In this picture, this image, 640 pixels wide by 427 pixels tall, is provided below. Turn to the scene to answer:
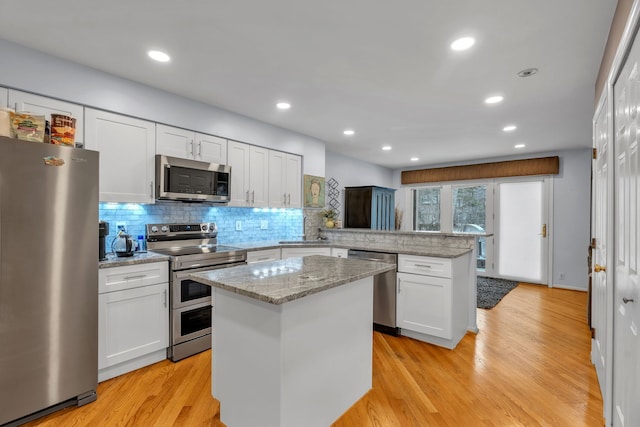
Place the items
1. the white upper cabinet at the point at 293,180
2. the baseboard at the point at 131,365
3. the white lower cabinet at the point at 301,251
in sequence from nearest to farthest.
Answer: the baseboard at the point at 131,365
the white lower cabinet at the point at 301,251
the white upper cabinet at the point at 293,180

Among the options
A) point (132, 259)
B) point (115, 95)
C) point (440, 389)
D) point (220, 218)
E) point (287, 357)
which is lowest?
point (440, 389)

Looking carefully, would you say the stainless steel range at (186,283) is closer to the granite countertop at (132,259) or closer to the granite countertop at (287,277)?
the granite countertop at (132,259)

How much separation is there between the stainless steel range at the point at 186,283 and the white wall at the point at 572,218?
548 centimetres

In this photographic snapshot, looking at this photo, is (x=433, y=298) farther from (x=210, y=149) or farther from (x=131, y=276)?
(x=210, y=149)

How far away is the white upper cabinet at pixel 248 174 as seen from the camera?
11.6ft

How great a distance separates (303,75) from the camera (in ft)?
8.58

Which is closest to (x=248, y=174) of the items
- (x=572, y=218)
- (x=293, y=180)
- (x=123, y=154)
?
(x=293, y=180)

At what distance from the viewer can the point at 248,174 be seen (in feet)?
12.1

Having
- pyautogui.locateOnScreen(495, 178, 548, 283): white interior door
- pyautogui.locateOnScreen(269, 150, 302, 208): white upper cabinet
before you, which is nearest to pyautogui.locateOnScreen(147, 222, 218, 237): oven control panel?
pyautogui.locateOnScreen(269, 150, 302, 208): white upper cabinet

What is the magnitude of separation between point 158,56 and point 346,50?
1411 mm

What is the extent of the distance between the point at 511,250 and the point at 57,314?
6709mm

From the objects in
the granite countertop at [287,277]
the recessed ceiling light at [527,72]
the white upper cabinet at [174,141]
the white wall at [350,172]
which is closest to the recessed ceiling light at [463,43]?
the recessed ceiling light at [527,72]

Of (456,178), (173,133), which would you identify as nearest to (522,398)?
(173,133)

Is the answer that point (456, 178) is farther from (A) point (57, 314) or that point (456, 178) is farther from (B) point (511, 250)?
(A) point (57, 314)
